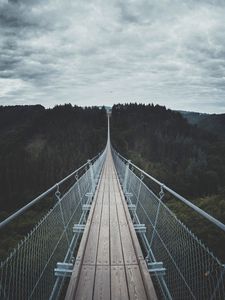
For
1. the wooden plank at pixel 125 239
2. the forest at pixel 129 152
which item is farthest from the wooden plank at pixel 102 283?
Answer: the forest at pixel 129 152

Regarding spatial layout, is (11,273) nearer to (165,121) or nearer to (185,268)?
(185,268)

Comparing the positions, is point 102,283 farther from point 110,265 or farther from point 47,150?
point 47,150

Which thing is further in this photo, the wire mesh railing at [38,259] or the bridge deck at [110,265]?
the bridge deck at [110,265]

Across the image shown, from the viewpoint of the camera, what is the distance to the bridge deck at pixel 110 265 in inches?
120

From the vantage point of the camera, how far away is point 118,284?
3.24 metres

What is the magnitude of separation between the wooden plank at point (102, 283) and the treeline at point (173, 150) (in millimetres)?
21728

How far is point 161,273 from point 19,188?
5635 cm

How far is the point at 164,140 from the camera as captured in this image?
8519 centimetres

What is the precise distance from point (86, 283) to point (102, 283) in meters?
0.19

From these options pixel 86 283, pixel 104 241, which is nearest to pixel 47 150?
pixel 104 241

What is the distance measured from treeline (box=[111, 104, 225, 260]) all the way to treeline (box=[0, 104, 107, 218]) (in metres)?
7.73

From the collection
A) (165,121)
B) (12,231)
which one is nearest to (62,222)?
(12,231)

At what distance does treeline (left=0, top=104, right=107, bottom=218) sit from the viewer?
2174 inches

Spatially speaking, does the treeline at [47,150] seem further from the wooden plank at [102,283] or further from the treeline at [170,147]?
the wooden plank at [102,283]
